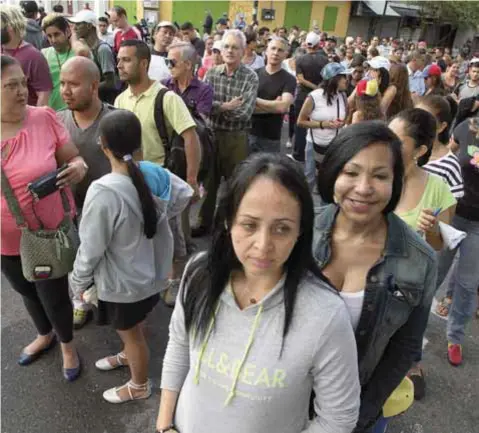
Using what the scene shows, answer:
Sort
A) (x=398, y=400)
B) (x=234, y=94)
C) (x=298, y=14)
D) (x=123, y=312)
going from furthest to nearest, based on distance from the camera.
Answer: (x=298, y=14)
(x=234, y=94)
(x=123, y=312)
(x=398, y=400)

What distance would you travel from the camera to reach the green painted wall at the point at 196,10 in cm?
2241

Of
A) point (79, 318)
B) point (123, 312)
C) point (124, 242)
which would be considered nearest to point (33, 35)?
point (79, 318)

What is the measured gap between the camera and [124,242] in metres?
2.19

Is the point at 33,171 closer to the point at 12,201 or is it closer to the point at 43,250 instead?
the point at 12,201

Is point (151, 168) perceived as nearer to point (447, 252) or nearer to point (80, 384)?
point (80, 384)

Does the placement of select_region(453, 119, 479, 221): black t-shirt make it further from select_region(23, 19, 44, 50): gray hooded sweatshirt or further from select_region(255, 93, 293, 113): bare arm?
select_region(23, 19, 44, 50): gray hooded sweatshirt

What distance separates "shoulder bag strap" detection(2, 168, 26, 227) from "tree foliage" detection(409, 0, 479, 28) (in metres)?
31.2

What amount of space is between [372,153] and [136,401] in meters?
2.07

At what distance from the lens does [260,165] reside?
1156mm

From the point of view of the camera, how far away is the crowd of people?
46.6 inches

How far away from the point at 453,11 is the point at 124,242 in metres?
32.3

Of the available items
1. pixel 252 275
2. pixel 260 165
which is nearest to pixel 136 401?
pixel 252 275

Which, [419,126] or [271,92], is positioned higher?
[419,126]

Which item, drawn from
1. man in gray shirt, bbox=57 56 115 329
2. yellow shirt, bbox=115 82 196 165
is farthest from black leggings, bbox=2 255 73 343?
yellow shirt, bbox=115 82 196 165
